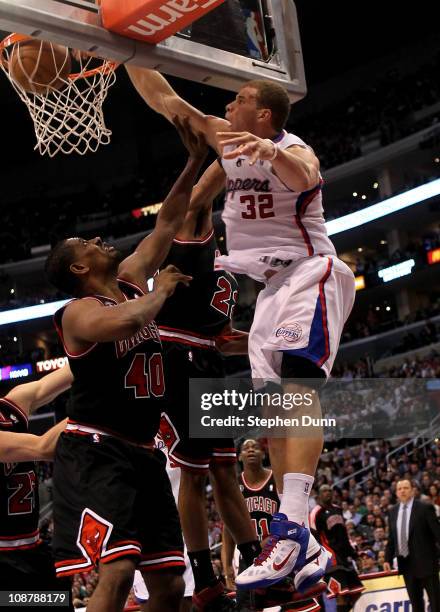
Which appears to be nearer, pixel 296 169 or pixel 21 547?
pixel 296 169

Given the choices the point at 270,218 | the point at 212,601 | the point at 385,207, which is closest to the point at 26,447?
the point at 212,601

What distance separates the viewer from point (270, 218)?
14.1 ft

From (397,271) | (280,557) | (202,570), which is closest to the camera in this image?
(280,557)

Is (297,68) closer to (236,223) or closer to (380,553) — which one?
(236,223)

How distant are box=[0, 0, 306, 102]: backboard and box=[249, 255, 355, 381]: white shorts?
1.54 meters

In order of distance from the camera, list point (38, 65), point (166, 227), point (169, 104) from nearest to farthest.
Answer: point (166, 227)
point (169, 104)
point (38, 65)

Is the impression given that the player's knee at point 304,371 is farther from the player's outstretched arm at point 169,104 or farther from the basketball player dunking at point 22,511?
the basketball player dunking at point 22,511

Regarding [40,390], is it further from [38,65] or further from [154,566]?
[38,65]

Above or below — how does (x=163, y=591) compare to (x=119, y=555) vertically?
below

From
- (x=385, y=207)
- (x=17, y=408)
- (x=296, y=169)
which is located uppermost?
(x=385, y=207)

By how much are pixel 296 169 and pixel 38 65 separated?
2324 mm

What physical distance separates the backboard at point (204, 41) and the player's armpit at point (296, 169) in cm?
124

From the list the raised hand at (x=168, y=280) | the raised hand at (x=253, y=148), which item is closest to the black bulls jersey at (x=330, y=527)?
the raised hand at (x=168, y=280)

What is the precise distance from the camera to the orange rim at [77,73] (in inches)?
216
